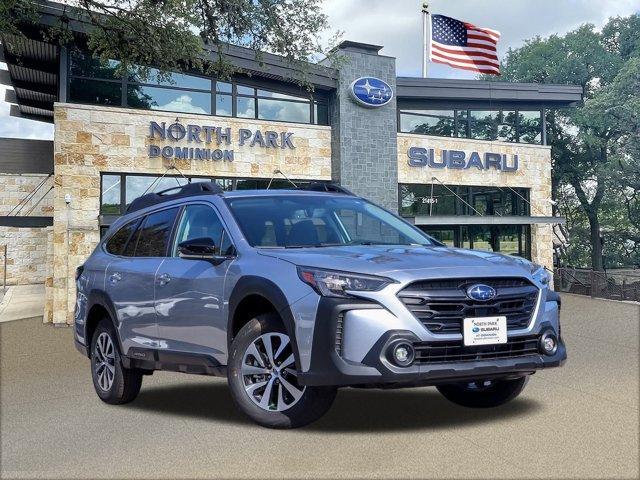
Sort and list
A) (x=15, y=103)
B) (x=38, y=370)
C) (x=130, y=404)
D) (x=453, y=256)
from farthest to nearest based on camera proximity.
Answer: (x=15, y=103) < (x=38, y=370) < (x=130, y=404) < (x=453, y=256)

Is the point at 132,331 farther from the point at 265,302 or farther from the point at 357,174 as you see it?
the point at 357,174

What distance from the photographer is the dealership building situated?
18.7 metres

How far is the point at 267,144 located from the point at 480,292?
55.9 feet

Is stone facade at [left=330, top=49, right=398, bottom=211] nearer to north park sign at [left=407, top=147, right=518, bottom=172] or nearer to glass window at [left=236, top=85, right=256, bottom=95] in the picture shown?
north park sign at [left=407, top=147, right=518, bottom=172]

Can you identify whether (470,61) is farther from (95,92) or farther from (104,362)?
(104,362)

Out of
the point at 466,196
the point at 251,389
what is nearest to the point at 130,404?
the point at 251,389

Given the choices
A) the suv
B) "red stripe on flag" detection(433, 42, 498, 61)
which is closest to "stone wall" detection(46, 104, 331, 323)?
"red stripe on flag" detection(433, 42, 498, 61)

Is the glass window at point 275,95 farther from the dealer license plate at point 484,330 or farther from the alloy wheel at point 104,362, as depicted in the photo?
the dealer license plate at point 484,330

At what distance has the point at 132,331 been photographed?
271 inches

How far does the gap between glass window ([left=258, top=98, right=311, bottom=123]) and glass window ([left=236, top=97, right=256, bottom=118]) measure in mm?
200

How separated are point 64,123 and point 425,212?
12336mm

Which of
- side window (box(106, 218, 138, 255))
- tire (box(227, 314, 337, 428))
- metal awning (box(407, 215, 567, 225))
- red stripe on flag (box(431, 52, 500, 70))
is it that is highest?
red stripe on flag (box(431, 52, 500, 70))

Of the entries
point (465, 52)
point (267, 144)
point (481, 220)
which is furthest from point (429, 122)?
point (267, 144)

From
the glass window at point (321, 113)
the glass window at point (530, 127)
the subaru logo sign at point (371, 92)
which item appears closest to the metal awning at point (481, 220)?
the glass window at point (530, 127)
